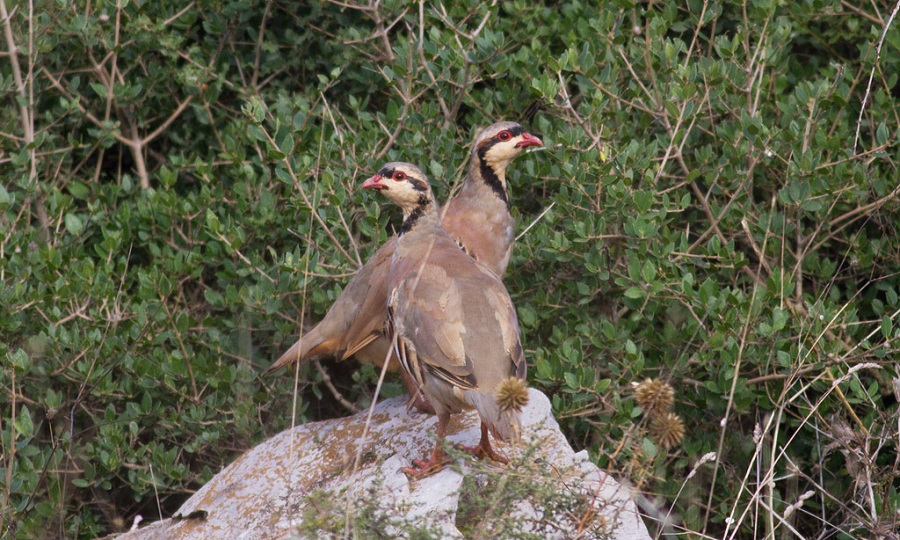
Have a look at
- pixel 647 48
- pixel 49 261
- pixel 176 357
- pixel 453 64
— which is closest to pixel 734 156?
pixel 647 48

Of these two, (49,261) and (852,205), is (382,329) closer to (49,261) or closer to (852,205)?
(49,261)

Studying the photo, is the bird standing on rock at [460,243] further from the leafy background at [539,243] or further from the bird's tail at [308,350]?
the leafy background at [539,243]

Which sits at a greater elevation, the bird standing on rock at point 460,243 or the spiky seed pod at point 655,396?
the spiky seed pod at point 655,396

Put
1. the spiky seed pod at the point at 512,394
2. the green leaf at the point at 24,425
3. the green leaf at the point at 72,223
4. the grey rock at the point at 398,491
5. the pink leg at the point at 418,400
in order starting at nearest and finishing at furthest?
the grey rock at the point at 398,491 → the spiky seed pod at the point at 512,394 → the pink leg at the point at 418,400 → the green leaf at the point at 24,425 → the green leaf at the point at 72,223

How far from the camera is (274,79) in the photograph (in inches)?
289

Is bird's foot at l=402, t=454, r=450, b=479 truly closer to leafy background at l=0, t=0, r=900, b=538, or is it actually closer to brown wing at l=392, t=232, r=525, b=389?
brown wing at l=392, t=232, r=525, b=389

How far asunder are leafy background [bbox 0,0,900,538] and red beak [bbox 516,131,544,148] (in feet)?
0.21

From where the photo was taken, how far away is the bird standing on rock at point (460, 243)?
17.4 feet

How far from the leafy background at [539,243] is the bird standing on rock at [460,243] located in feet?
0.51

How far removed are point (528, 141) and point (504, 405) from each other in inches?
90.3

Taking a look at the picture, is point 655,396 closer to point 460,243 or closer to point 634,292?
point 634,292

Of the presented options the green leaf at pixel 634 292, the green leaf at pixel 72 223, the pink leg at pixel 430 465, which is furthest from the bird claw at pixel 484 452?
the green leaf at pixel 72 223

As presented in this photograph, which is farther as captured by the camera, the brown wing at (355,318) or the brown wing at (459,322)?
the brown wing at (355,318)

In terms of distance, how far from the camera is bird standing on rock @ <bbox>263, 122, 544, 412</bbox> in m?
5.31
